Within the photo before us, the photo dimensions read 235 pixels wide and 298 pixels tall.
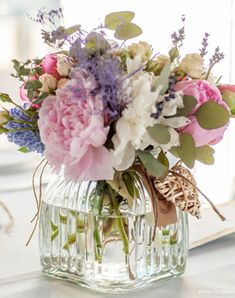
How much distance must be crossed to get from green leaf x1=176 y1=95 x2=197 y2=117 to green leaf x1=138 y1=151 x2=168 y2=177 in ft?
0.21

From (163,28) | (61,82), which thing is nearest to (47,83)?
(61,82)

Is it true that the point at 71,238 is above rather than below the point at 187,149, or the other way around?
below

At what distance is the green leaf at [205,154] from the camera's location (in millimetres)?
927

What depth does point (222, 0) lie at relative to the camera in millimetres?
2014

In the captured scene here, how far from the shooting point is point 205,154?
93cm

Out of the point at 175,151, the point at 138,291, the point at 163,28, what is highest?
the point at 163,28

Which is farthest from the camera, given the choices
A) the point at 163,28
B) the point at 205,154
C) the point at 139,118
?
the point at 163,28

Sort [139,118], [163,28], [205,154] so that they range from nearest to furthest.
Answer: [139,118]
[205,154]
[163,28]

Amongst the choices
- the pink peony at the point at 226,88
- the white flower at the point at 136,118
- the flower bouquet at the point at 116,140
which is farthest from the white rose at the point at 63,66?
the pink peony at the point at 226,88

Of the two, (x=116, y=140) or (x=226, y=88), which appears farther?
(x=226, y=88)

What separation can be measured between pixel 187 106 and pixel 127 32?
130 mm

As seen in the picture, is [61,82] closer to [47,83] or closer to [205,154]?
[47,83]

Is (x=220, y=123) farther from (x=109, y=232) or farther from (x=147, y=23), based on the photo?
(x=147, y=23)

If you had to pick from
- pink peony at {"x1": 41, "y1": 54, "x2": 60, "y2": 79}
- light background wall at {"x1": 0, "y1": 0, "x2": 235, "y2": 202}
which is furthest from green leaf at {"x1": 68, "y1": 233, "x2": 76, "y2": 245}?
light background wall at {"x1": 0, "y1": 0, "x2": 235, "y2": 202}
